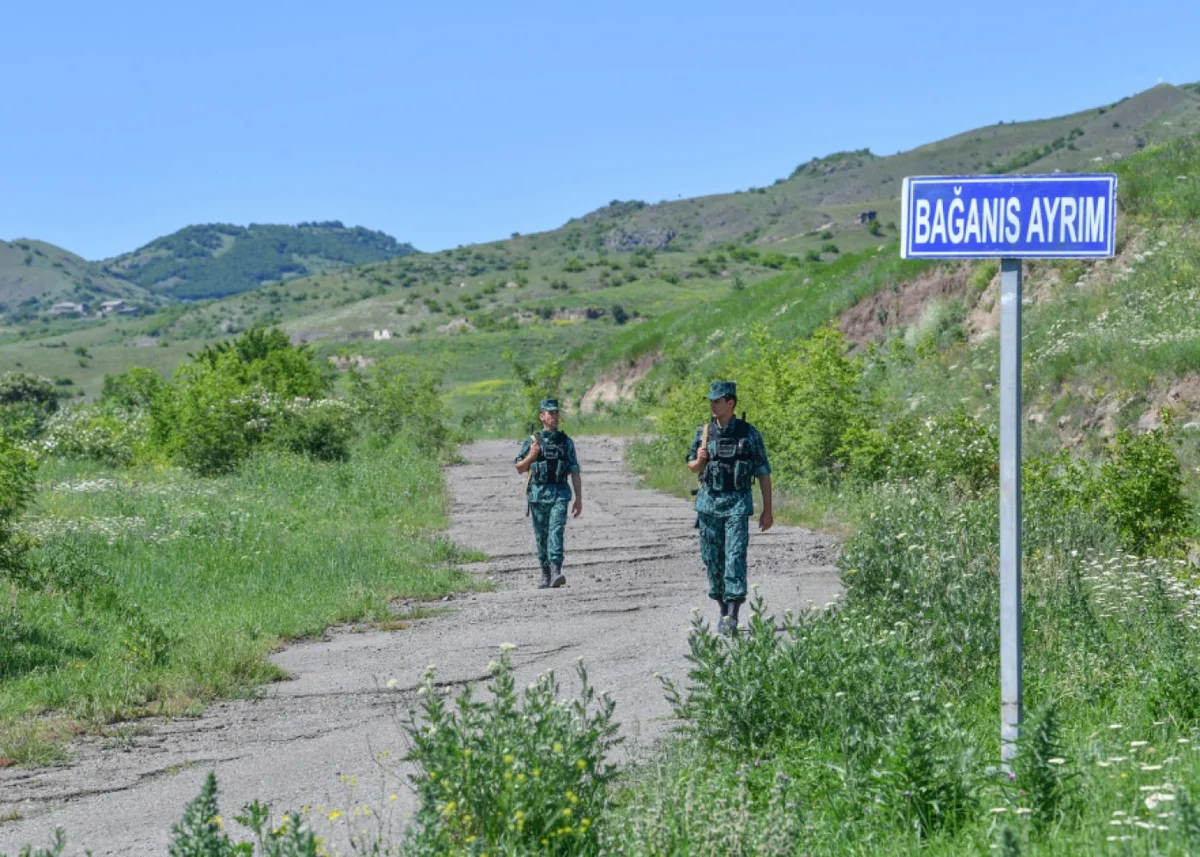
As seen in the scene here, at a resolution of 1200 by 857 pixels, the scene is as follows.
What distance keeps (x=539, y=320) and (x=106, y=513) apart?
8090 cm

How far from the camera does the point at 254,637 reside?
10.0 meters

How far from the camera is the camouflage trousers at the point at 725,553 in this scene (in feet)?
31.4

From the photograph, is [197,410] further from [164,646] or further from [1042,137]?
[1042,137]

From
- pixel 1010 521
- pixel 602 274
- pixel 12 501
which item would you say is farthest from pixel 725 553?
pixel 602 274

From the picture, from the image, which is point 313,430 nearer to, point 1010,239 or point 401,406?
point 401,406

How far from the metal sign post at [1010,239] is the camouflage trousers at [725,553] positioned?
4547 mm

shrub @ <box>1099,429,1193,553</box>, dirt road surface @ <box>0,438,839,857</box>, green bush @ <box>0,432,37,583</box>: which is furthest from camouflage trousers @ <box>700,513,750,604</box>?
green bush @ <box>0,432,37,583</box>

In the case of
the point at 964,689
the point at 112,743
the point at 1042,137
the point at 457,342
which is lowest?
the point at 112,743

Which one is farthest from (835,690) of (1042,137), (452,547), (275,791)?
(1042,137)

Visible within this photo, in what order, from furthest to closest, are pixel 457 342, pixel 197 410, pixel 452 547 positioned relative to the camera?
pixel 457 342 → pixel 197 410 → pixel 452 547

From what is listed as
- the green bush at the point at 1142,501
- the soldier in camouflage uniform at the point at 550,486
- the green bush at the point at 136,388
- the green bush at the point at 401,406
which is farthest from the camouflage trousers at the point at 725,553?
the green bush at the point at 136,388

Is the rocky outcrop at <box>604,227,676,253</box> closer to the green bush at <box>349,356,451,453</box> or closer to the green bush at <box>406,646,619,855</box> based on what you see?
the green bush at <box>349,356,451,453</box>

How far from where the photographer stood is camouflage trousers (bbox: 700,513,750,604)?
9.58 meters

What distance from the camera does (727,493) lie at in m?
9.74
